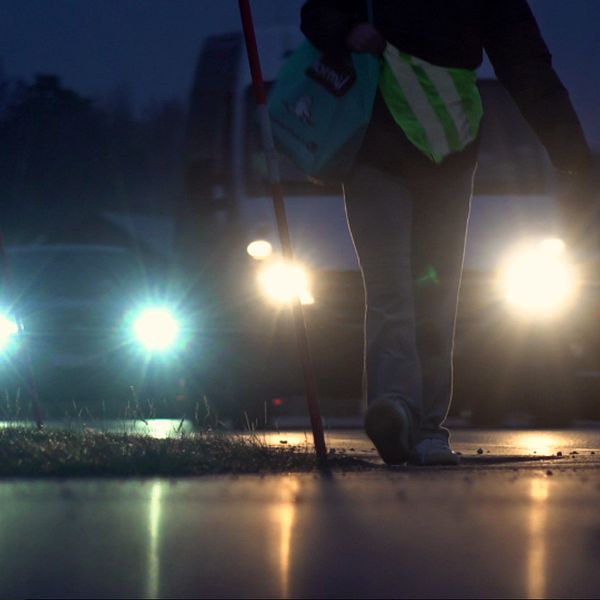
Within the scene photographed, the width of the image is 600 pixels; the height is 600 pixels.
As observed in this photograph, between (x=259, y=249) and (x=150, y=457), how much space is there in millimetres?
6038

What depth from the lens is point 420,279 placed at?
701 cm

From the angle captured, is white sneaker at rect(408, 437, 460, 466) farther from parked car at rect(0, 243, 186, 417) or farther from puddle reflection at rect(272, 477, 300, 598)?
parked car at rect(0, 243, 186, 417)

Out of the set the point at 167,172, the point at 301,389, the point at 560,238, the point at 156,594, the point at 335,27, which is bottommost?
the point at 156,594

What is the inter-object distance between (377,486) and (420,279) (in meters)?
1.27

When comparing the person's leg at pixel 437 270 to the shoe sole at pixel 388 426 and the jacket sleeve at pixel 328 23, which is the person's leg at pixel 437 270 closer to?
the shoe sole at pixel 388 426

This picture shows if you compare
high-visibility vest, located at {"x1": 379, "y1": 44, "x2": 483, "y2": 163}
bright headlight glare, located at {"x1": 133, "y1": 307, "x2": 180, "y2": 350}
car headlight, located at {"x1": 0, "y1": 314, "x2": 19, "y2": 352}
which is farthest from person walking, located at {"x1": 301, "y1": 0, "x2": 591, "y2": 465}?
car headlight, located at {"x1": 0, "y1": 314, "x2": 19, "y2": 352}

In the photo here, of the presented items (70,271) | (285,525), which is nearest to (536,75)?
(285,525)

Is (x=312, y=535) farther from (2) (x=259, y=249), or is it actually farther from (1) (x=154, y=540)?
(2) (x=259, y=249)

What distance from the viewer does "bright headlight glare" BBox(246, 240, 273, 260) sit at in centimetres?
1277

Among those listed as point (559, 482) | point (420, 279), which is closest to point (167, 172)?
point (420, 279)

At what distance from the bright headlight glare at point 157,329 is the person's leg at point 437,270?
7.20m

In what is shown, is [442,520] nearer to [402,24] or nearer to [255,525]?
[255,525]

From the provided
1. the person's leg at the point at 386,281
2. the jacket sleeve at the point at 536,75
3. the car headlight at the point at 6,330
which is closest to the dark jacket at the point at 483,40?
the jacket sleeve at the point at 536,75

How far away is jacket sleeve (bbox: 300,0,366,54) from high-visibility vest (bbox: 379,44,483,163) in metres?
0.18
